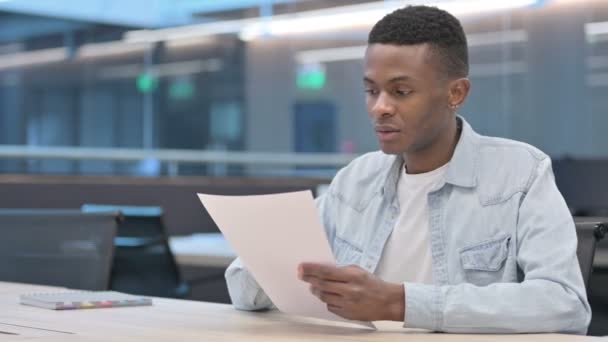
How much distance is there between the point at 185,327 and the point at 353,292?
12.0 inches

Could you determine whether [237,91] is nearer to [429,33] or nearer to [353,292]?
[429,33]

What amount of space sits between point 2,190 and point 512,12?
3.97m

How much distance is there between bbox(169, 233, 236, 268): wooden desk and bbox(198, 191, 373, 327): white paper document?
2.23 m

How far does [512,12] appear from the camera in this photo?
7.14 metres

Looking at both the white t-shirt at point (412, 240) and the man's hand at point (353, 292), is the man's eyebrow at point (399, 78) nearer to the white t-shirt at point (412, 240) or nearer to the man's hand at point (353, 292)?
the white t-shirt at point (412, 240)

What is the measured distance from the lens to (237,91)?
26.9 feet

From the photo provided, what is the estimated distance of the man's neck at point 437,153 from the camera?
1868mm

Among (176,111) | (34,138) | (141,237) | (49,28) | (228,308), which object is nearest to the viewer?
(228,308)

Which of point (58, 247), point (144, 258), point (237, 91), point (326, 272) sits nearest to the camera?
point (326, 272)

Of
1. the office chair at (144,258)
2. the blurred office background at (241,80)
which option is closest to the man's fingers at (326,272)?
the office chair at (144,258)

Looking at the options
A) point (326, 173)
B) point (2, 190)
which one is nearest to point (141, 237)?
point (2, 190)

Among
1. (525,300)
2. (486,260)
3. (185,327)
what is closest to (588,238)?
(486,260)

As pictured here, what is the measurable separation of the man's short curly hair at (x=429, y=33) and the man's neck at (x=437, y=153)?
0.12 metres

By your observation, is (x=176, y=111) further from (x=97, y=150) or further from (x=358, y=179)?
(x=358, y=179)
